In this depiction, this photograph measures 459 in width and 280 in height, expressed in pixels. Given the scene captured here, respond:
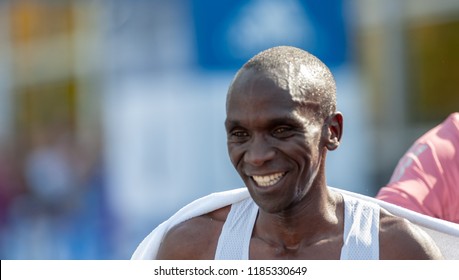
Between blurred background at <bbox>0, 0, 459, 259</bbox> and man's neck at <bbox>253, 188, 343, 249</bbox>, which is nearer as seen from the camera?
man's neck at <bbox>253, 188, 343, 249</bbox>

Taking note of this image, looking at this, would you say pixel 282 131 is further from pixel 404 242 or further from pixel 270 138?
pixel 404 242

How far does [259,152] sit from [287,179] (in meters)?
0.13

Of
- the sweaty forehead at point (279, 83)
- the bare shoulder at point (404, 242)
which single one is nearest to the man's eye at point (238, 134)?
the sweaty forehead at point (279, 83)

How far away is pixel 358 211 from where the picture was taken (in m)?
3.60

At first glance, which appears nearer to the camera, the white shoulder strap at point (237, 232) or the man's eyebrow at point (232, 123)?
the man's eyebrow at point (232, 123)

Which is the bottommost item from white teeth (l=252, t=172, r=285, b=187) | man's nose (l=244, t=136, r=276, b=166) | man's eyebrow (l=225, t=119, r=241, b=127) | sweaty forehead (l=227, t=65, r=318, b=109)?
white teeth (l=252, t=172, r=285, b=187)

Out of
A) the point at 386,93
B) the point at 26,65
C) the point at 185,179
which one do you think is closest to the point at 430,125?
the point at 386,93

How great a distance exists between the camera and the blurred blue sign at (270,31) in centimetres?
618

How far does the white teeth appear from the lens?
340cm

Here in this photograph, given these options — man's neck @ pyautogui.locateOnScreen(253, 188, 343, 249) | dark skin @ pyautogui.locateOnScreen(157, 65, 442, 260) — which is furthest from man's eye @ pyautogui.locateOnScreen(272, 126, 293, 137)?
man's neck @ pyautogui.locateOnScreen(253, 188, 343, 249)

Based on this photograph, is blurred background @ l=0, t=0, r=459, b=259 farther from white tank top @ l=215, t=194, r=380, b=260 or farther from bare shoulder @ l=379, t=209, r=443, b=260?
bare shoulder @ l=379, t=209, r=443, b=260

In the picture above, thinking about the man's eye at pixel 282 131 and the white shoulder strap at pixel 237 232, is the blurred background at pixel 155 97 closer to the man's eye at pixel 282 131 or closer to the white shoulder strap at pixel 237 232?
the white shoulder strap at pixel 237 232

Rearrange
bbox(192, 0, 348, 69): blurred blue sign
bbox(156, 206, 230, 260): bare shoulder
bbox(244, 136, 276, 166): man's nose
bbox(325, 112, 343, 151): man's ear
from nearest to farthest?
bbox(244, 136, 276, 166): man's nose
bbox(325, 112, 343, 151): man's ear
bbox(156, 206, 230, 260): bare shoulder
bbox(192, 0, 348, 69): blurred blue sign

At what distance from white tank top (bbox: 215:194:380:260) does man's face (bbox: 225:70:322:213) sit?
0.21 m
